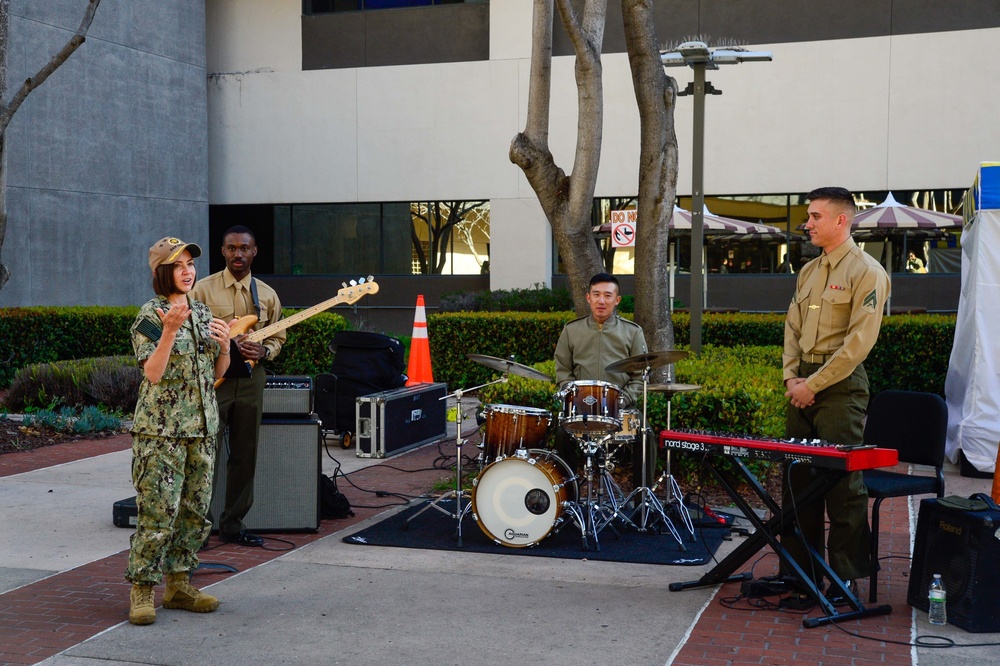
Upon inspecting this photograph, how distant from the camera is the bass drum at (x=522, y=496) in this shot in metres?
6.66

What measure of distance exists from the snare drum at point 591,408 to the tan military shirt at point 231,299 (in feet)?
6.37

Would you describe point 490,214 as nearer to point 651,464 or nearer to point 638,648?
point 651,464

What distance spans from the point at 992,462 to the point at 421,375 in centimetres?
745

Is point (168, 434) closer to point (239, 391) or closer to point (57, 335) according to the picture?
point (239, 391)

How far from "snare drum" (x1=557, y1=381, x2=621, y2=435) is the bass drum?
0.28 metres

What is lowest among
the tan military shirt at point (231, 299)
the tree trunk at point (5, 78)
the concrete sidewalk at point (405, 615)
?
the concrete sidewalk at point (405, 615)

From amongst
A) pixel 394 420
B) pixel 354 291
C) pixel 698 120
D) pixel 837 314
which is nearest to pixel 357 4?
pixel 698 120

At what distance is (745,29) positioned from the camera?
2116 centimetres

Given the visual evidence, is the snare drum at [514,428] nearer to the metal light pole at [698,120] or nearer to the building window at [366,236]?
the metal light pole at [698,120]

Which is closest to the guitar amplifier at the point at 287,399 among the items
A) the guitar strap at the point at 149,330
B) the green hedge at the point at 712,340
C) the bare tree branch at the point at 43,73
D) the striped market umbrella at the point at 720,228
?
the guitar strap at the point at 149,330

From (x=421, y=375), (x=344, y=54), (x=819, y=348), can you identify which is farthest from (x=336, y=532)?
(x=344, y=54)

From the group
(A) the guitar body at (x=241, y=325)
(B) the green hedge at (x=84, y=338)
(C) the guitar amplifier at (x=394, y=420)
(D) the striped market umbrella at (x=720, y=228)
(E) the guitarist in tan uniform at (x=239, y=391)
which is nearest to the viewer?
(A) the guitar body at (x=241, y=325)

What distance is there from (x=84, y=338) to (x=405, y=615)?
38.5ft

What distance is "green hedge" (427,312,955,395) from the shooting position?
12.2 metres
